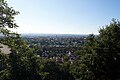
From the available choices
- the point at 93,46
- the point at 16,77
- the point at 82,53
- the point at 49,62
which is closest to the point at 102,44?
the point at 93,46

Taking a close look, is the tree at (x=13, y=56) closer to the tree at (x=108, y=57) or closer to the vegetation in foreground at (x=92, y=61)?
the vegetation in foreground at (x=92, y=61)

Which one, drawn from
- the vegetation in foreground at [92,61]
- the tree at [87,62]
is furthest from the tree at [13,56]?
the tree at [87,62]

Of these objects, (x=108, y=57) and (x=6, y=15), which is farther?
(x=108, y=57)

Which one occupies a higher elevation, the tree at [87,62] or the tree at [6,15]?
the tree at [6,15]

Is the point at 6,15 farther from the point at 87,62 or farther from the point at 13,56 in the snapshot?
the point at 87,62

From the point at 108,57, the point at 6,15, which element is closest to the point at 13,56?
the point at 6,15

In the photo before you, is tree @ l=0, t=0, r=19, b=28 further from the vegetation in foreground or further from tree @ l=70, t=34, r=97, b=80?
tree @ l=70, t=34, r=97, b=80

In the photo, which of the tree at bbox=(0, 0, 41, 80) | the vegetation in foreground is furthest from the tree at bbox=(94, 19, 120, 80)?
the tree at bbox=(0, 0, 41, 80)

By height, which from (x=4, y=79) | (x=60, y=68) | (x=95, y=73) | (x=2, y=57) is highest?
(x=2, y=57)

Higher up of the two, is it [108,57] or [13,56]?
[13,56]

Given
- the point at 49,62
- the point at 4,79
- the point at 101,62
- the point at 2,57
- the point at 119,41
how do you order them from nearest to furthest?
the point at 2,57
the point at 4,79
the point at 101,62
the point at 119,41
the point at 49,62

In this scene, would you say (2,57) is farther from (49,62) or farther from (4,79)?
(49,62)
